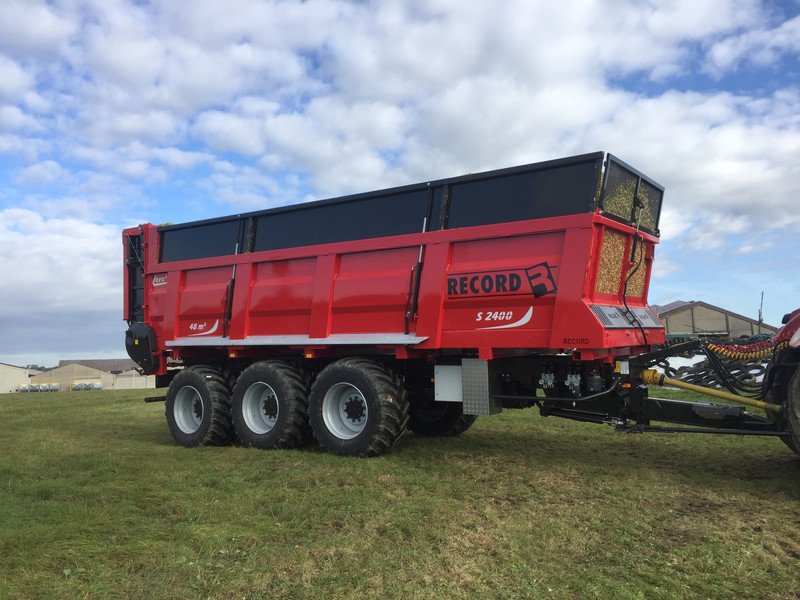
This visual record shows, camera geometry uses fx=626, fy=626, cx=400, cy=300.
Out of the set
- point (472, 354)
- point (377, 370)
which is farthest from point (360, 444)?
point (472, 354)

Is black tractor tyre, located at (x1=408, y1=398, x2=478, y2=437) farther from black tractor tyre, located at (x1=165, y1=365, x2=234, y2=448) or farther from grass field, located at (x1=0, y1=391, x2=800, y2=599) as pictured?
black tractor tyre, located at (x1=165, y1=365, x2=234, y2=448)

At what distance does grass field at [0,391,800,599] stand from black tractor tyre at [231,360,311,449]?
1.07ft

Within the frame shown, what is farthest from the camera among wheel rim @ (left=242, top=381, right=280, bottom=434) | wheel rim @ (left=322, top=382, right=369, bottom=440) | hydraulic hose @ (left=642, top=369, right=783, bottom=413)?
wheel rim @ (left=242, top=381, right=280, bottom=434)

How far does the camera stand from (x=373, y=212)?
784 centimetres

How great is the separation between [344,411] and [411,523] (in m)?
3.16

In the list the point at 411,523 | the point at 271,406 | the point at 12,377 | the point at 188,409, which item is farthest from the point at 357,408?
the point at 12,377

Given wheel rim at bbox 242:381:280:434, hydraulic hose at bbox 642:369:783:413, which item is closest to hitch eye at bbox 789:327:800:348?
hydraulic hose at bbox 642:369:783:413

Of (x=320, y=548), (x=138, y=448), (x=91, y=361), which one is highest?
(x=320, y=548)

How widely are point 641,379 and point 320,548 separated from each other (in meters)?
4.00

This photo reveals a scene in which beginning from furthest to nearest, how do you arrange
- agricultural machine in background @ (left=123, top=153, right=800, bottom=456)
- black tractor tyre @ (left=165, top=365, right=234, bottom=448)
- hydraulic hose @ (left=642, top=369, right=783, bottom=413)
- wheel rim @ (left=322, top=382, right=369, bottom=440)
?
black tractor tyre @ (left=165, top=365, right=234, bottom=448), wheel rim @ (left=322, top=382, right=369, bottom=440), agricultural machine in background @ (left=123, top=153, right=800, bottom=456), hydraulic hose @ (left=642, top=369, right=783, bottom=413)

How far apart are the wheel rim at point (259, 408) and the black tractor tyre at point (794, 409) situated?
233 inches

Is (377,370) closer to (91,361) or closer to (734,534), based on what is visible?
(734,534)

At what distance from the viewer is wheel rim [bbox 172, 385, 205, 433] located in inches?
369

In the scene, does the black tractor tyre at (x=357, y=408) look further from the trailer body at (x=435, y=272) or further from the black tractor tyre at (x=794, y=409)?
the black tractor tyre at (x=794, y=409)
